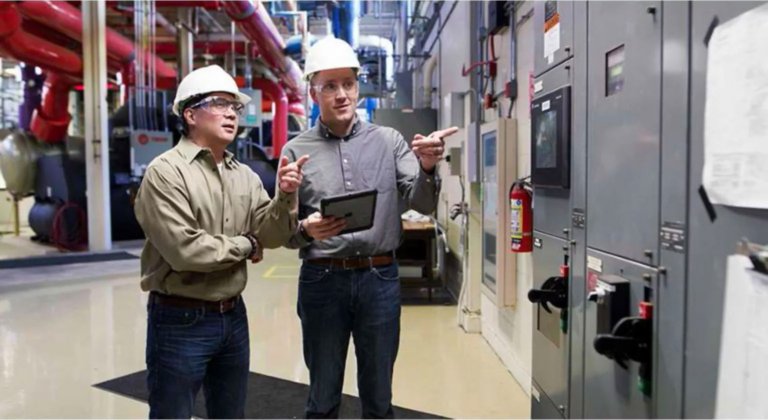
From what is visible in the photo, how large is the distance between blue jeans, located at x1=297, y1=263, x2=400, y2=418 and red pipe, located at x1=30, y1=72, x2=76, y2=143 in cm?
788

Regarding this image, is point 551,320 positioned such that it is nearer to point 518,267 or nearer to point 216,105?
point 518,267

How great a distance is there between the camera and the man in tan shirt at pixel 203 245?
56.0 inches

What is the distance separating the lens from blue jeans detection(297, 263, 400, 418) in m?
1.73

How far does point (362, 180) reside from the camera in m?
1.78

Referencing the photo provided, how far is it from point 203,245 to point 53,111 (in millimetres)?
8253

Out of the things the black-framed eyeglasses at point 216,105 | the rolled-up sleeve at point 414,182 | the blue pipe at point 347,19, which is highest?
the blue pipe at point 347,19

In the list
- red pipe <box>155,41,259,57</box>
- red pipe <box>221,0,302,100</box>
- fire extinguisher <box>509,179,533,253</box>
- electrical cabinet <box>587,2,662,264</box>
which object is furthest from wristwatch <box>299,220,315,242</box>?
red pipe <box>155,41,259,57</box>

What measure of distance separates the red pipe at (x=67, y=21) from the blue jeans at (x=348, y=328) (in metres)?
6.33

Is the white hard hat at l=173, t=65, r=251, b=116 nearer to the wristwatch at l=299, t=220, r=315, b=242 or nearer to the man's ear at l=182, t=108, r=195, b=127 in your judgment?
the man's ear at l=182, t=108, r=195, b=127

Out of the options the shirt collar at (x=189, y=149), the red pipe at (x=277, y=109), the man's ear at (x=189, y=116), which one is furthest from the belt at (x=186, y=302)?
the red pipe at (x=277, y=109)

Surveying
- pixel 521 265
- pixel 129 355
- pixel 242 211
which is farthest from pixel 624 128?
pixel 129 355

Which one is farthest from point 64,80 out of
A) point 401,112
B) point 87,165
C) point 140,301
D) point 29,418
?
point 29,418

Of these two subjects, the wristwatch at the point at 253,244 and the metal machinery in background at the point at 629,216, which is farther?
the wristwatch at the point at 253,244

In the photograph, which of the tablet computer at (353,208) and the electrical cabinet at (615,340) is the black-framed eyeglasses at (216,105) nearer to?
the tablet computer at (353,208)
